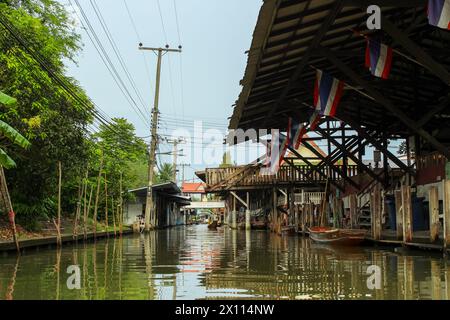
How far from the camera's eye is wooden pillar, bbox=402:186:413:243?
44.7ft

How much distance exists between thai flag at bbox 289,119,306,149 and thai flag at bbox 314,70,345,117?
4296mm

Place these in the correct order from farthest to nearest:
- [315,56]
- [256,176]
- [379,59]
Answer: [256,176] < [315,56] < [379,59]

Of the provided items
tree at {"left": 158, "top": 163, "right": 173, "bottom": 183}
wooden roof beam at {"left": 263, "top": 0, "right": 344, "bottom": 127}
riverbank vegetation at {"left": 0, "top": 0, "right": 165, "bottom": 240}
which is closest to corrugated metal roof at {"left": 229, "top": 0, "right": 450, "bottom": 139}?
wooden roof beam at {"left": 263, "top": 0, "right": 344, "bottom": 127}

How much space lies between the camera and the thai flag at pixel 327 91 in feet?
45.7

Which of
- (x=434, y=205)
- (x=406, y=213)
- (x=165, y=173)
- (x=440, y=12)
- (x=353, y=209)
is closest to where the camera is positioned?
(x=440, y=12)

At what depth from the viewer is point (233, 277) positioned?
9.05 m

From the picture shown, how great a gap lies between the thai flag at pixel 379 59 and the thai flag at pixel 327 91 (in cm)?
229

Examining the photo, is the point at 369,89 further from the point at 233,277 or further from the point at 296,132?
the point at 296,132

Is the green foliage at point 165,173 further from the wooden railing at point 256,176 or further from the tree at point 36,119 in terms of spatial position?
the tree at point 36,119

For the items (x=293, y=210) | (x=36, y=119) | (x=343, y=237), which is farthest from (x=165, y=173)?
(x=343, y=237)

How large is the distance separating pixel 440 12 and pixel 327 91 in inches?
216

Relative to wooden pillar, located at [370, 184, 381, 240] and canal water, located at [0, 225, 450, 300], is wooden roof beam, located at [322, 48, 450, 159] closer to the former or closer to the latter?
wooden pillar, located at [370, 184, 381, 240]

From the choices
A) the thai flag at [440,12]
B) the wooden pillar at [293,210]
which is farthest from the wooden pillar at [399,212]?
the wooden pillar at [293,210]
